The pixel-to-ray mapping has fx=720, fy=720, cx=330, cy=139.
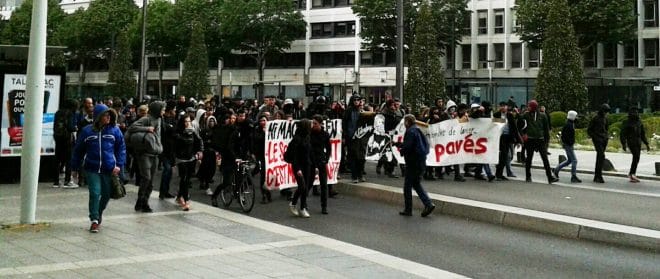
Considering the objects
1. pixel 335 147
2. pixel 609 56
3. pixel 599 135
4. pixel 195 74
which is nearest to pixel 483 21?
pixel 609 56

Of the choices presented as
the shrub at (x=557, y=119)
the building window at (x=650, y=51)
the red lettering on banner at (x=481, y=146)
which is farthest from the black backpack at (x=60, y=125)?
the building window at (x=650, y=51)

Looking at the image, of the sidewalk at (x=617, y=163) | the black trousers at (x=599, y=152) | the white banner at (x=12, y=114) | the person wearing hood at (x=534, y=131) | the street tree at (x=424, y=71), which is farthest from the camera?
the street tree at (x=424, y=71)

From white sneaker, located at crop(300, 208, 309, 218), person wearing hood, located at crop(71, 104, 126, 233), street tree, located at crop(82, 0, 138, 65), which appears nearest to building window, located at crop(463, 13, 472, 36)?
street tree, located at crop(82, 0, 138, 65)

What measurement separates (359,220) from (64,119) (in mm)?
6894

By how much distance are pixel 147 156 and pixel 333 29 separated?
62245 millimetres

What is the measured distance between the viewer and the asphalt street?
802 cm

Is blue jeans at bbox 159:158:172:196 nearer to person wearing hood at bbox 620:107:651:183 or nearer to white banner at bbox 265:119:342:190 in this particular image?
white banner at bbox 265:119:342:190

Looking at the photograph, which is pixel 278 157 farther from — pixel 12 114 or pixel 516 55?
pixel 516 55

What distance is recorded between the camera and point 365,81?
6981 cm

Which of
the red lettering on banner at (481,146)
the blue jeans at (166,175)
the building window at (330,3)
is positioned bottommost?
the blue jeans at (166,175)

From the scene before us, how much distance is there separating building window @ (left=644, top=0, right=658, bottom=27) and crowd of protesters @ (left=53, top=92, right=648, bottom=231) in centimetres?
4558

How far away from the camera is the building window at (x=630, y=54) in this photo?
5872cm

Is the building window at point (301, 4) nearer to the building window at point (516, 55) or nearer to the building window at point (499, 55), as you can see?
the building window at point (499, 55)

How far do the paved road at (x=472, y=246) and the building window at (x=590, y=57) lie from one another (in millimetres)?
53054
